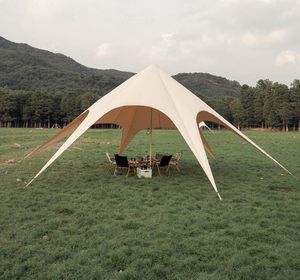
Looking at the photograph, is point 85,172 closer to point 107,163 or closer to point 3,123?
point 107,163

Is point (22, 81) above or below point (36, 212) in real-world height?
above

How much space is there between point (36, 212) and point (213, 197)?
433cm

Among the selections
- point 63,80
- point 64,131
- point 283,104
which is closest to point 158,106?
point 64,131

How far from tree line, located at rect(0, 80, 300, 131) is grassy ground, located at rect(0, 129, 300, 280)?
6702 cm

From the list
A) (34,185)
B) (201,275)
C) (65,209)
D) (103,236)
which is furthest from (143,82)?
(201,275)

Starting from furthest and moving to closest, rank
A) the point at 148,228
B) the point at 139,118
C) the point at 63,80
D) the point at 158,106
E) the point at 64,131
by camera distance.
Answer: the point at 63,80, the point at 139,118, the point at 64,131, the point at 158,106, the point at 148,228

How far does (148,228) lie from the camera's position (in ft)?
22.7

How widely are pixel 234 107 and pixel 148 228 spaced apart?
88.4 m

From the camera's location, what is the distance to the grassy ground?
5.23 meters

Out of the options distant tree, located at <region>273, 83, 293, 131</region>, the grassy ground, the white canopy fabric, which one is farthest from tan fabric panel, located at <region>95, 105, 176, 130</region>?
distant tree, located at <region>273, 83, 293, 131</region>

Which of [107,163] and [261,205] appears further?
[107,163]

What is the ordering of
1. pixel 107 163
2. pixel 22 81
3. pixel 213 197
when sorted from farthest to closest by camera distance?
pixel 22 81 < pixel 107 163 < pixel 213 197

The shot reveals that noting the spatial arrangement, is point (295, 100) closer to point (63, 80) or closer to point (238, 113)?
point (238, 113)

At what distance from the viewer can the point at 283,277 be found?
495cm
